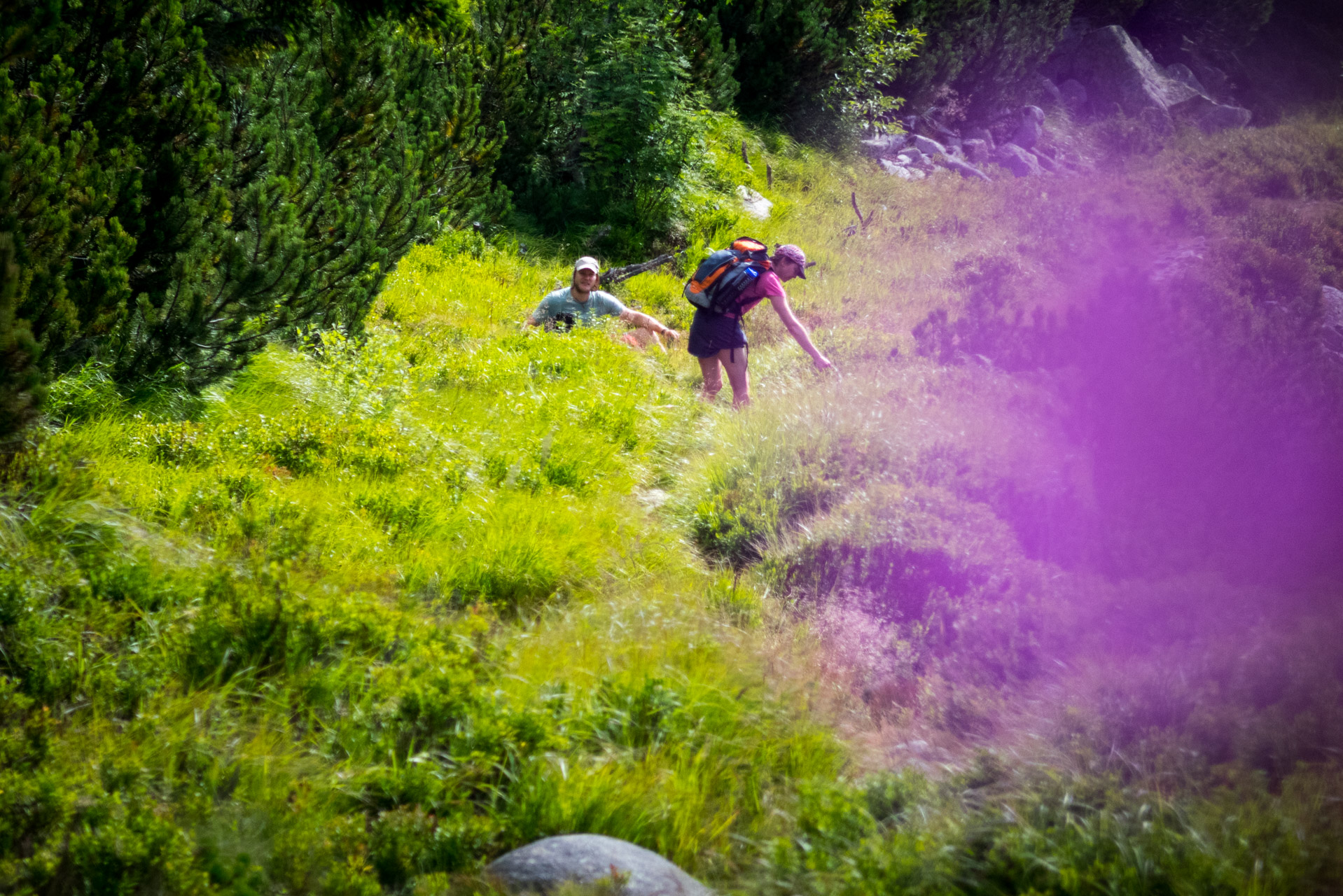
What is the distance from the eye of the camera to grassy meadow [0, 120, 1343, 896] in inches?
89.5

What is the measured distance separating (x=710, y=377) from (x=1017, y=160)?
56.6 feet

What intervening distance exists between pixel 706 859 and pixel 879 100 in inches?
700

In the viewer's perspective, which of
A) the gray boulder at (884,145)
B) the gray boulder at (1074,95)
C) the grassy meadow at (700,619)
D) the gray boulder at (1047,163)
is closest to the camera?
the grassy meadow at (700,619)

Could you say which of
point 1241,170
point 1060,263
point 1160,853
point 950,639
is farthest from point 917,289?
point 1160,853

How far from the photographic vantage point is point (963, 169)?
19.2m

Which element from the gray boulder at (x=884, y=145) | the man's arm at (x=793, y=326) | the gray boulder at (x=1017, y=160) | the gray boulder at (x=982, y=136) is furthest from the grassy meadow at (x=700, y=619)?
the gray boulder at (x=982, y=136)

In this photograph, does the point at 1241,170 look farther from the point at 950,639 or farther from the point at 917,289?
the point at 950,639

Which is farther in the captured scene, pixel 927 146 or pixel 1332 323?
pixel 927 146

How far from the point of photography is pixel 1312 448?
457cm

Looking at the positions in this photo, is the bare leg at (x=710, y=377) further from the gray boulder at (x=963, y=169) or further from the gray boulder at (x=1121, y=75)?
the gray boulder at (x=1121, y=75)

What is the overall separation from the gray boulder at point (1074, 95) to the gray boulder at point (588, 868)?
2779 centimetres

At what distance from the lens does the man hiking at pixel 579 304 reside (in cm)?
784

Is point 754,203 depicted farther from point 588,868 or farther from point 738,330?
point 588,868

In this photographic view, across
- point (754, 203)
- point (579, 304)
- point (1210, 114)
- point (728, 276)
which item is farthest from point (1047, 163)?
point (728, 276)
